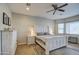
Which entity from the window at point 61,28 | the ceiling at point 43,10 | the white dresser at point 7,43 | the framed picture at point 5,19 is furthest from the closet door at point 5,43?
the window at point 61,28

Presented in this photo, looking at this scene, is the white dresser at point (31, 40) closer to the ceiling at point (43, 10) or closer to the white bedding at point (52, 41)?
the white bedding at point (52, 41)

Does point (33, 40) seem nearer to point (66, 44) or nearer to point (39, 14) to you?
point (39, 14)

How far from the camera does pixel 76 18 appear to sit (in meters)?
1.90

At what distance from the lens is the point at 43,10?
2.04 meters

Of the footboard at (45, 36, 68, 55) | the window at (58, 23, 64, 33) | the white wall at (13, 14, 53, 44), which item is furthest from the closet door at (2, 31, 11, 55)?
the window at (58, 23, 64, 33)

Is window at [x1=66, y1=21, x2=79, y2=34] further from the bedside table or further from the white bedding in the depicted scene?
the bedside table

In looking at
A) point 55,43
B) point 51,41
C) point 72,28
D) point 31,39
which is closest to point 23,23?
point 31,39

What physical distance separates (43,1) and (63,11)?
2.11 ft

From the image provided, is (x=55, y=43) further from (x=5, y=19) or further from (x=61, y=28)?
(x=5, y=19)

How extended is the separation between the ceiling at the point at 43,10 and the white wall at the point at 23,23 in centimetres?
11

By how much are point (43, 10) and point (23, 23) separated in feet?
2.03

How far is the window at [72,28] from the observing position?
6.13 feet

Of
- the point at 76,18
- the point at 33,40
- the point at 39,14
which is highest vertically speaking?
the point at 39,14
